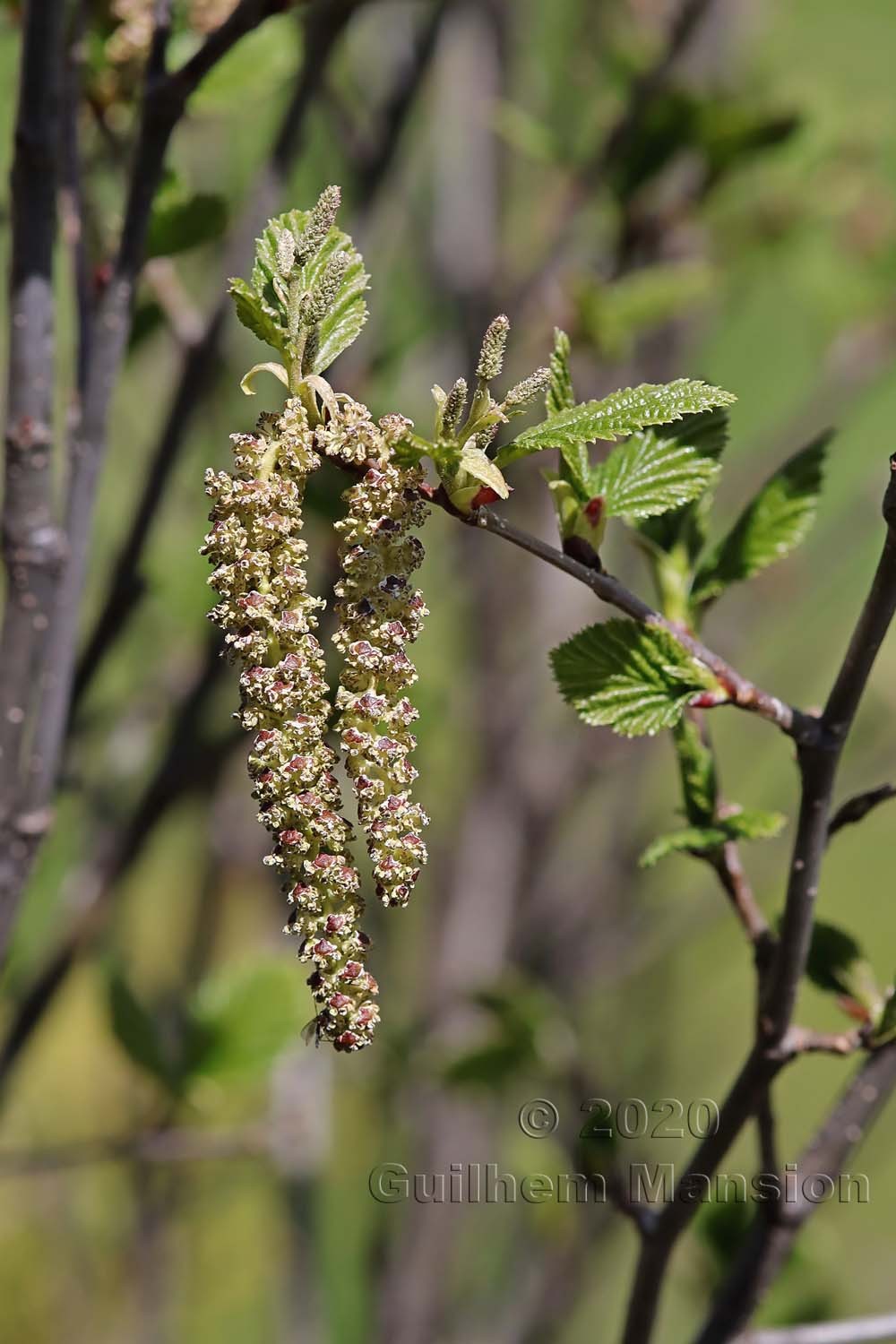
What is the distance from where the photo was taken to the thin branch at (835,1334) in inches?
28.4

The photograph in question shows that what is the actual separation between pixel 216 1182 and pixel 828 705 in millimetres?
1489

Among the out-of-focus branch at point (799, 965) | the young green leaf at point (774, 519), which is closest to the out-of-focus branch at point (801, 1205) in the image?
the out-of-focus branch at point (799, 965)

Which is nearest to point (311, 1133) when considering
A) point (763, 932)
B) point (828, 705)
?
point (763, 932)

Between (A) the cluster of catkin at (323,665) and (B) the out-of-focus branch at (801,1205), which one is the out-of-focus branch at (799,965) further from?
(A) the cluster of catkin at (323,665)

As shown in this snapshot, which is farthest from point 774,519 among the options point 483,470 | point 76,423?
point 76,423

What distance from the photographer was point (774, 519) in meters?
0.65

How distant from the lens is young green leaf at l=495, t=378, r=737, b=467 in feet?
1.49

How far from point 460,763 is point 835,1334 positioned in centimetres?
123

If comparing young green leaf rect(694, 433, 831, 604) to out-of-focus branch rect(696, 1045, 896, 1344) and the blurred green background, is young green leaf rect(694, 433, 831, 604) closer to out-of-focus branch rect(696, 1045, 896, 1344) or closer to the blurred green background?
out-of-focus branch rect(696, 1045, 896, 1344)

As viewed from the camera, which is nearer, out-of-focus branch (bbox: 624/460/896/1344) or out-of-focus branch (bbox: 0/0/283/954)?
out-of-focus branch (bbox: 624/460/896/1344)

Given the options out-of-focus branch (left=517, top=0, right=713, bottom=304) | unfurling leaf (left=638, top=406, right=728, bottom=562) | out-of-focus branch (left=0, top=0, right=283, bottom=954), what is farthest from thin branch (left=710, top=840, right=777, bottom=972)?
out-of-focus branch (left=517, top=0, right=713, bottom=304)

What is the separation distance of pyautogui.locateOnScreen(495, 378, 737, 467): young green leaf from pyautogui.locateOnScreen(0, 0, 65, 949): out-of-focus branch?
0.97 feet

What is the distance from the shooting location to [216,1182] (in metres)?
1.79

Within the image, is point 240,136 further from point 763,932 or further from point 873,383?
point 763,932
